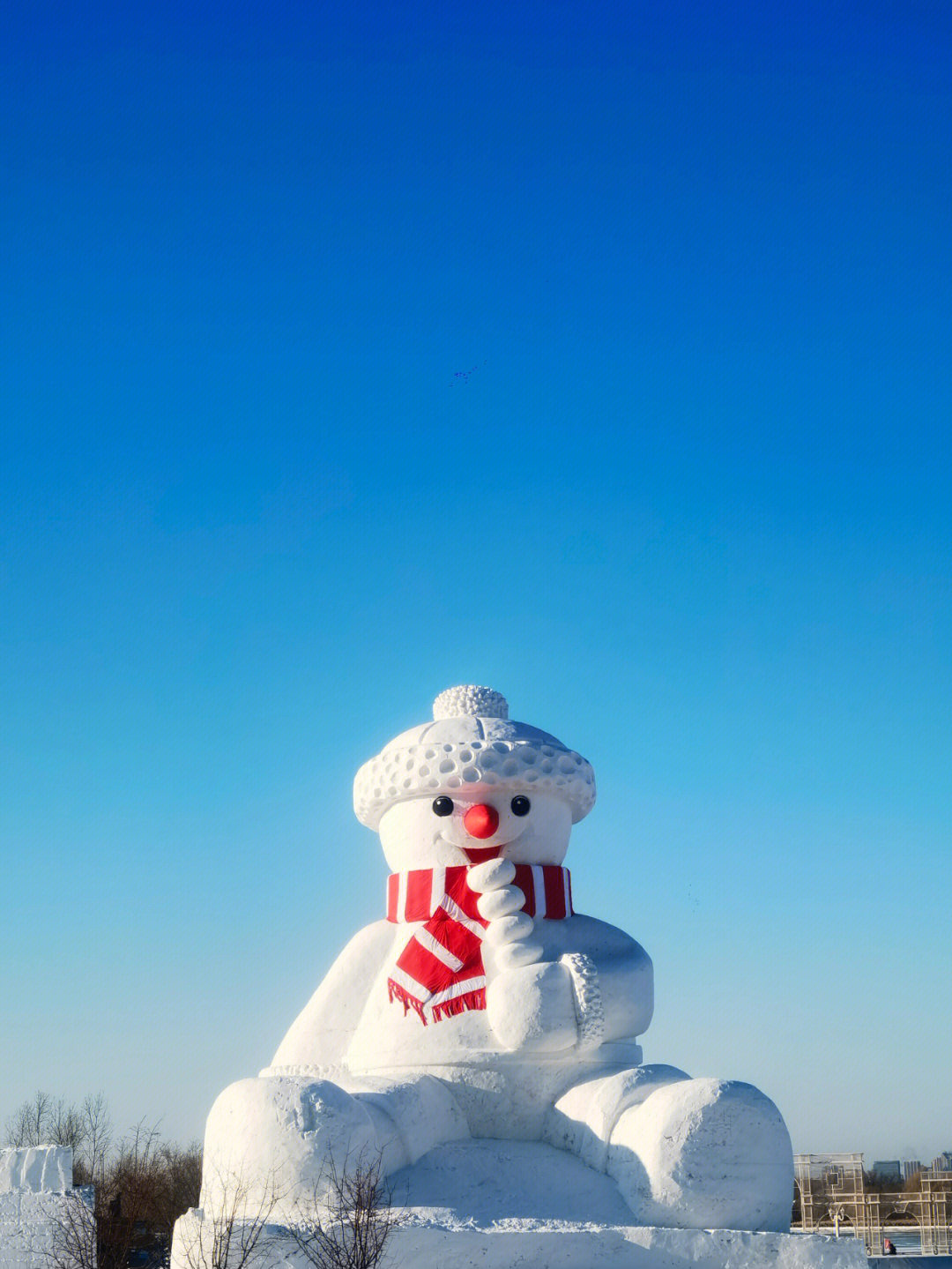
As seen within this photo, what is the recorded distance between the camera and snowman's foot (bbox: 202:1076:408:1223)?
6.11 metres

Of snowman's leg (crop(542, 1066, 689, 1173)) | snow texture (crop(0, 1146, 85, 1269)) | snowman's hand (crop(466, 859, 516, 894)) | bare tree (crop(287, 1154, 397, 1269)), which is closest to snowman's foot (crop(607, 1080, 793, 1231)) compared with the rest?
snowman's leg (crop(542, 1066, 689, 1173))

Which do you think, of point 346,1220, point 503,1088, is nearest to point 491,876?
point 503,1088

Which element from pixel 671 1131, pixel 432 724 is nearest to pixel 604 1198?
pixel 671 1131

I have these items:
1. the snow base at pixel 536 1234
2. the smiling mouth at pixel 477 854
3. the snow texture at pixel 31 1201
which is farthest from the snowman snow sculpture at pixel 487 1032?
the snow texture at pixel 31 1201

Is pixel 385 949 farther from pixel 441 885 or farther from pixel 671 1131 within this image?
pixel 671 1131

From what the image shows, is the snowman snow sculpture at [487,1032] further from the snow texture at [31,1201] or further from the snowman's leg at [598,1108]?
the snow texture at [31,1201]

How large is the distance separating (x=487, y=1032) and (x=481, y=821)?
1164 mm

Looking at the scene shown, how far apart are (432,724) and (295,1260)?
3210 mm

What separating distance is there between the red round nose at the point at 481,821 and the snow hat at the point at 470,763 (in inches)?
5.8

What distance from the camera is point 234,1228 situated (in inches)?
229

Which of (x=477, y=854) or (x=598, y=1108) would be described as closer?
(x=598, y=1108)

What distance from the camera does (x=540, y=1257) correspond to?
19.7ft

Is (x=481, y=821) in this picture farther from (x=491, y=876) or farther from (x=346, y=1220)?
(x=346, y=1220)

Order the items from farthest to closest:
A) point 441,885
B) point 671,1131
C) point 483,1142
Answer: point 441,885 → point 483,1142 → point 671,1131
